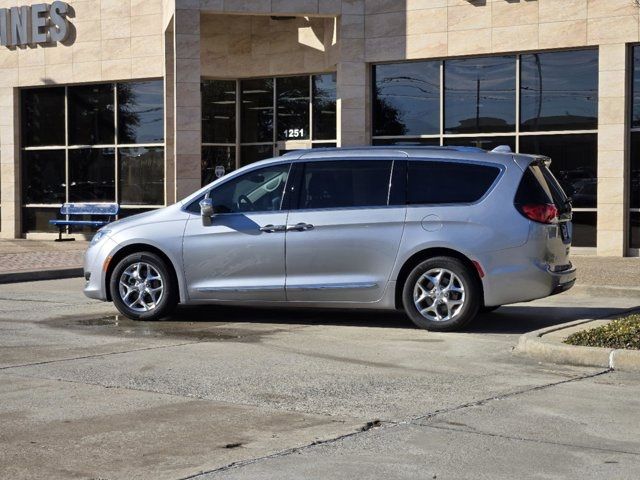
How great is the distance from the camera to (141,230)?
446 inches

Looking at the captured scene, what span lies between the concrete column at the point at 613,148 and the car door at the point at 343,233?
A: 1077 centimetres

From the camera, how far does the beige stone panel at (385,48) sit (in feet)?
73.5

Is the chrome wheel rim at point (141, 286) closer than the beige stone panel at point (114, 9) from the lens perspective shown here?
Yes

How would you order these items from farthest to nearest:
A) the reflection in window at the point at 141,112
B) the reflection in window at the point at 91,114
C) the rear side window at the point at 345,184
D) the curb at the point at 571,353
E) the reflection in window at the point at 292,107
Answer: the reflection in window at the point at 91,114 < the reflection in window at the point at 141,112 < the reflection in window at the point at 292,107 < the rear side window at the point at 345,184 < the curb at the point at 571,353

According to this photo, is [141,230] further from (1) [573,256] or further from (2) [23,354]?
(1) [573,256]

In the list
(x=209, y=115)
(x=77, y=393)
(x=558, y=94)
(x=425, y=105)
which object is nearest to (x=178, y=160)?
(x=209, y=115)

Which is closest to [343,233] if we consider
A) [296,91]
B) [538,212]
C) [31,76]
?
[538,212]

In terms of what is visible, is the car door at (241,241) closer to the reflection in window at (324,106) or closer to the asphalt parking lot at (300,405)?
the asphalt parking lot at (300,405)

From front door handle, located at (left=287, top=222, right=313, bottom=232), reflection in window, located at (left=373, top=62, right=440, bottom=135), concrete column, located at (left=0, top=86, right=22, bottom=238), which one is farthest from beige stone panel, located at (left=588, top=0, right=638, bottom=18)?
concrete column, located at (left=0, top=86, right=22, bottom=238)

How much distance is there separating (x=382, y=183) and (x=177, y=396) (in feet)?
13.4

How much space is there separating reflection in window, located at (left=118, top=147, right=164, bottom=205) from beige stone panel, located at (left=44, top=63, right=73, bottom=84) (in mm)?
2393

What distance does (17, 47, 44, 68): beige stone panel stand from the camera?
1077 inches

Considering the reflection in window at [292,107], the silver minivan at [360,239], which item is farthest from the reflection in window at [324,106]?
the silver minivan at [360,239]

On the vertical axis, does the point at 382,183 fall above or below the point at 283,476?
above
